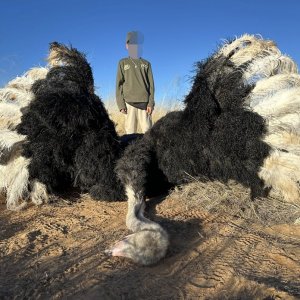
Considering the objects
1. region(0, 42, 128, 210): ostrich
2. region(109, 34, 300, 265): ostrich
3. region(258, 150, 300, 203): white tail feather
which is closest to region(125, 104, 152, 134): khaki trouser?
region(0, 42, 128, 210): ostrich

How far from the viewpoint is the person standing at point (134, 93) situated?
788 cm

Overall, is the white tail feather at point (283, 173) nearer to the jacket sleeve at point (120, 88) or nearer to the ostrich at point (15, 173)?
the ostrich at point (15, 173)

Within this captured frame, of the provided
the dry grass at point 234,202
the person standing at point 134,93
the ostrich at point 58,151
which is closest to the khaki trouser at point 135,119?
the person standing at point 134,93

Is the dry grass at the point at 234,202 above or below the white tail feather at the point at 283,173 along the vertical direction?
below

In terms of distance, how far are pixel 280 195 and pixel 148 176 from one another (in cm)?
130

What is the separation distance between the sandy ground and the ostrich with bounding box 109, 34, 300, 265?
0.40 metres

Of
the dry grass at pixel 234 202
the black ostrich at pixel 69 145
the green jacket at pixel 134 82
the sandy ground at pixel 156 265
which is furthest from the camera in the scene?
the green jacket at pixel 134 82

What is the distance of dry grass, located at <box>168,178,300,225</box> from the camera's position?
3.85 m

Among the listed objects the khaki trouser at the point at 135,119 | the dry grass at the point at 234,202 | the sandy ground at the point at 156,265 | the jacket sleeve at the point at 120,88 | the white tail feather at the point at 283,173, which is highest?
the jacket sleeve at the point at 120,88

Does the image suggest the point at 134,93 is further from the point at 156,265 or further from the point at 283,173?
the point at 156,265

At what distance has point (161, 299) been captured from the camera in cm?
247

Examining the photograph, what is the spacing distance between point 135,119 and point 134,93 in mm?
504

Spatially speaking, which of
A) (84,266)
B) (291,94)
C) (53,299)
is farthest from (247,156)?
(53,299)

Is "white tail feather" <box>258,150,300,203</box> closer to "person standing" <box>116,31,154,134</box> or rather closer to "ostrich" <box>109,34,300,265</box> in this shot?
"ostrich" <box>109,34,300,265</box>
